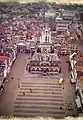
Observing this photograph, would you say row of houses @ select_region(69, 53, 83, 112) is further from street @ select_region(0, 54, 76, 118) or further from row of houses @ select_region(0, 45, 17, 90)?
row of houses @ select_region(0, 45, 17, 90)

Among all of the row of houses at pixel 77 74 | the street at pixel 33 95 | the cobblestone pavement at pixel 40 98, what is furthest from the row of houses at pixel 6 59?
the row of houses at pixel 77 74

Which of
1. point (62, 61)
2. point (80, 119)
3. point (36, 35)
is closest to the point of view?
point (80, 119)

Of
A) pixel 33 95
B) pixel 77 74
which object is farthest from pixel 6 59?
pixel 77 74

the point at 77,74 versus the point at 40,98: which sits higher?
the point at 77,74

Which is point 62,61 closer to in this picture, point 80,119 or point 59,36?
point 59,36

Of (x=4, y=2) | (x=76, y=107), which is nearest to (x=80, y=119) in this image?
(x=76, y=107)

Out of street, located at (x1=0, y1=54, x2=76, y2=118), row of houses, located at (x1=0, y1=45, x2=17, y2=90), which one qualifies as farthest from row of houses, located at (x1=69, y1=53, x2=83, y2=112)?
row of houses, located at (x1=0, y1=45, x2=17, y2=90)

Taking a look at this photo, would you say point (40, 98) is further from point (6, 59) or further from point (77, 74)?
point (6, 59)

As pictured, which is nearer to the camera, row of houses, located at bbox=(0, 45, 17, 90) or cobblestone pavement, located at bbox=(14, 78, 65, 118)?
cobblestone pavement, located at bbox=(14, 78, 65, 118)
